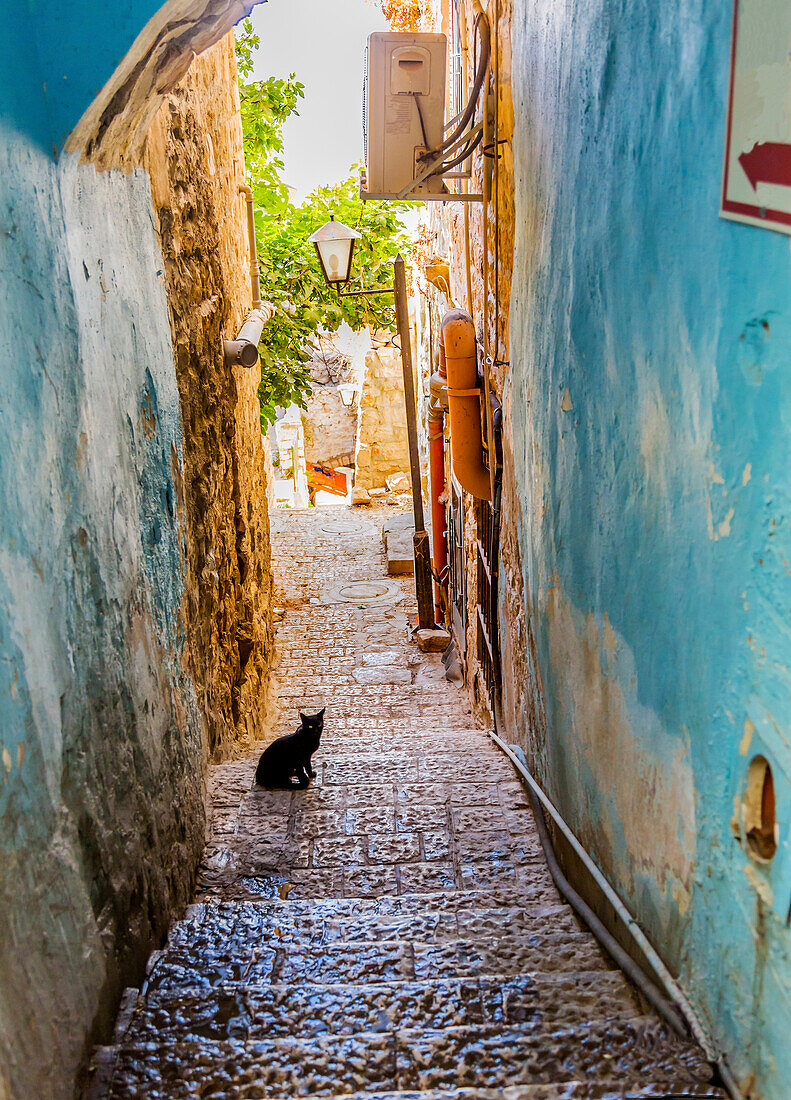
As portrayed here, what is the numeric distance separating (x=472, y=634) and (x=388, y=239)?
5699mm

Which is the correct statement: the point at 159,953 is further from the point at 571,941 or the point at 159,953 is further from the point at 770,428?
the point at 770,428

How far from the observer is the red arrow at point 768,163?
126 centimetres

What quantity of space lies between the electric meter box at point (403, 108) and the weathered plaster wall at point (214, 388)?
0.98 m

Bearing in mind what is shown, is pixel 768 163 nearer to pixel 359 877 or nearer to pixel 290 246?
pixel 359 877

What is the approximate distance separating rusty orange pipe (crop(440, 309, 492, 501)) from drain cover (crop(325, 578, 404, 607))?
4.58 meters

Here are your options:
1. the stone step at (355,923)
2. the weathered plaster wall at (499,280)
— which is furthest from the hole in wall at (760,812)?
the weathered plaster wall at (499,280)

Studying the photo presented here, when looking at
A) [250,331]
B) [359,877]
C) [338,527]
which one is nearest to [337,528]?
[338,527]

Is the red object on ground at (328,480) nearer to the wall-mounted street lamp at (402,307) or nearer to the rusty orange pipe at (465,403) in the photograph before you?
the wall-mounted street lamp at (402,307)

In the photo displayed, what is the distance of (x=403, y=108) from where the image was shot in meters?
5.05

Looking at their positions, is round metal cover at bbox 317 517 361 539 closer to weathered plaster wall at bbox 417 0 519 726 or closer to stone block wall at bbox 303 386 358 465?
weathered plaster wall at bbox 417 0 519 726

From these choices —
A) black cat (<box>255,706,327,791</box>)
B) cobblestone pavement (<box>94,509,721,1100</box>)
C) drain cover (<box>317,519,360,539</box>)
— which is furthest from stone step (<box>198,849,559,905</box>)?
drain cover (<box>317,519,360,539</box>)

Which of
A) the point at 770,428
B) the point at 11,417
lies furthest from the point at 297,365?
the point at 770,428

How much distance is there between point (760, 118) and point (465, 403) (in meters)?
3.88

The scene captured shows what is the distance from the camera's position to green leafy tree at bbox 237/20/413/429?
28.1 ft
